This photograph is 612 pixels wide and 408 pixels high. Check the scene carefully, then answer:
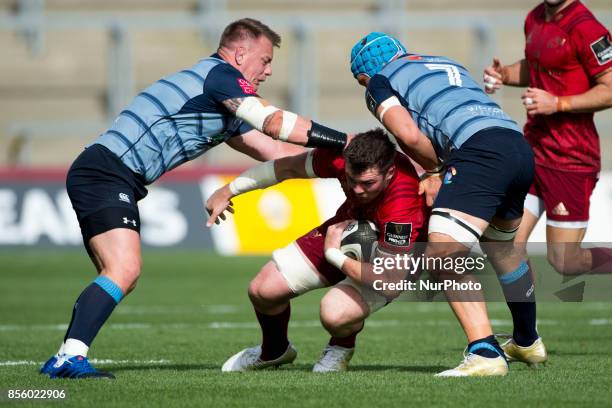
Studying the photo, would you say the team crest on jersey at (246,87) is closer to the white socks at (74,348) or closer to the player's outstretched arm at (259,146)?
the player's outstretched arm at (259,146)

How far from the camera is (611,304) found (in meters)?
11.4

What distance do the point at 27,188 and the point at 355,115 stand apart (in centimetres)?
777

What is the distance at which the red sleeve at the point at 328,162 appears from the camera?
6.43 meters

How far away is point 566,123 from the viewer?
25.0ft

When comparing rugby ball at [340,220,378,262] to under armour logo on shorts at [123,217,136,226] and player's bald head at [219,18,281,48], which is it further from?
player's bald head at [219,18,281,48]

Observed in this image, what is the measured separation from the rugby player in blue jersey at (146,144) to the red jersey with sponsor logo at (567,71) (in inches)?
78.9

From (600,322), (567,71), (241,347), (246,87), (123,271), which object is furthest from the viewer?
(600,322)

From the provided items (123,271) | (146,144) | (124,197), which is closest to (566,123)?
(146,144)

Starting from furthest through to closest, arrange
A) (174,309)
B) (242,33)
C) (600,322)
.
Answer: (174,309) < (600,322) < (242,33)

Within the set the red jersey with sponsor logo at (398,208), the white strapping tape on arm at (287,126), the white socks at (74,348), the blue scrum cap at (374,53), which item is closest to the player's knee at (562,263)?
the red jersey with sponsor logo at (398,208)

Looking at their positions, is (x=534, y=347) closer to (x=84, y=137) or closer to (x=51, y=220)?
(x=51, y=220)

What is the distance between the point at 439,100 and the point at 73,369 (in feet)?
8.12

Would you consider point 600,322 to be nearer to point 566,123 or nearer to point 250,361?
point 566,123

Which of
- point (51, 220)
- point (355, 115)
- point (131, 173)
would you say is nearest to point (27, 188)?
point (51, 220)
